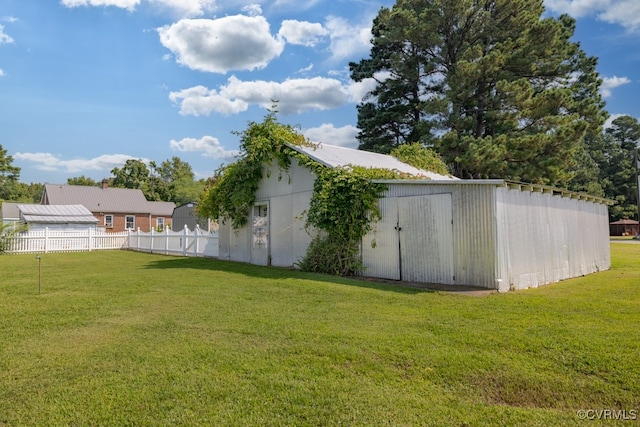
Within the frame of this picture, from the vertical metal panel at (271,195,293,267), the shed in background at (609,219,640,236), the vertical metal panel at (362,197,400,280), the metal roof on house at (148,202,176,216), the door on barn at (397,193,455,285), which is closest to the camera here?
the door on barn at (397,193,455,285)

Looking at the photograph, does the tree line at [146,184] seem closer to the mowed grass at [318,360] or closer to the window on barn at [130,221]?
the window on barn at [130,221]

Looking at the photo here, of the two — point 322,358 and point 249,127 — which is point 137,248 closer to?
point 249,127

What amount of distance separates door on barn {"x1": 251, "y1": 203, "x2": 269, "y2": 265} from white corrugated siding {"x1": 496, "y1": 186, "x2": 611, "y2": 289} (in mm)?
7810

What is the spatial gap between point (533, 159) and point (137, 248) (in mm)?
23419

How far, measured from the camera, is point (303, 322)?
214 inches

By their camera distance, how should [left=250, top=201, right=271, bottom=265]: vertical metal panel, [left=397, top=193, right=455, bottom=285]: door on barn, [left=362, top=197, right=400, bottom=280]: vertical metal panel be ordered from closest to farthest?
[left=397, top=193, right=455, bottom=285]: door on barn < [left=362, top=197, right=400, bottom=280]: vertical metal panel < [left=250, top=201, right=271, bottom=265]: vertical metal panel

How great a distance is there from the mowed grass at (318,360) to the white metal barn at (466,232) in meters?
1.38

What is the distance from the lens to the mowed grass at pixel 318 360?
306cm

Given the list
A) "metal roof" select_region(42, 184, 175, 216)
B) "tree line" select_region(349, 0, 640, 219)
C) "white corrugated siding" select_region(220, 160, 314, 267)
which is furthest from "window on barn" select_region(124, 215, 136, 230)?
"white corrugated siding" select_region(220, 160, 314, 267)

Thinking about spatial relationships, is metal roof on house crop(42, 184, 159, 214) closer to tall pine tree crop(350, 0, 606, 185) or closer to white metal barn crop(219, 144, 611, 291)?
tall pine tree crop(350, 0, 606, 185)

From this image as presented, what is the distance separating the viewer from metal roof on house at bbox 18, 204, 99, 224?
25.6m

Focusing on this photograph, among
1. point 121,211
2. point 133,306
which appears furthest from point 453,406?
point 121,211

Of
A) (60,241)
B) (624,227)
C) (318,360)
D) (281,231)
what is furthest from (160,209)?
(624,227)

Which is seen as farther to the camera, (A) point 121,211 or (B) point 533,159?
(A) point 121,211
